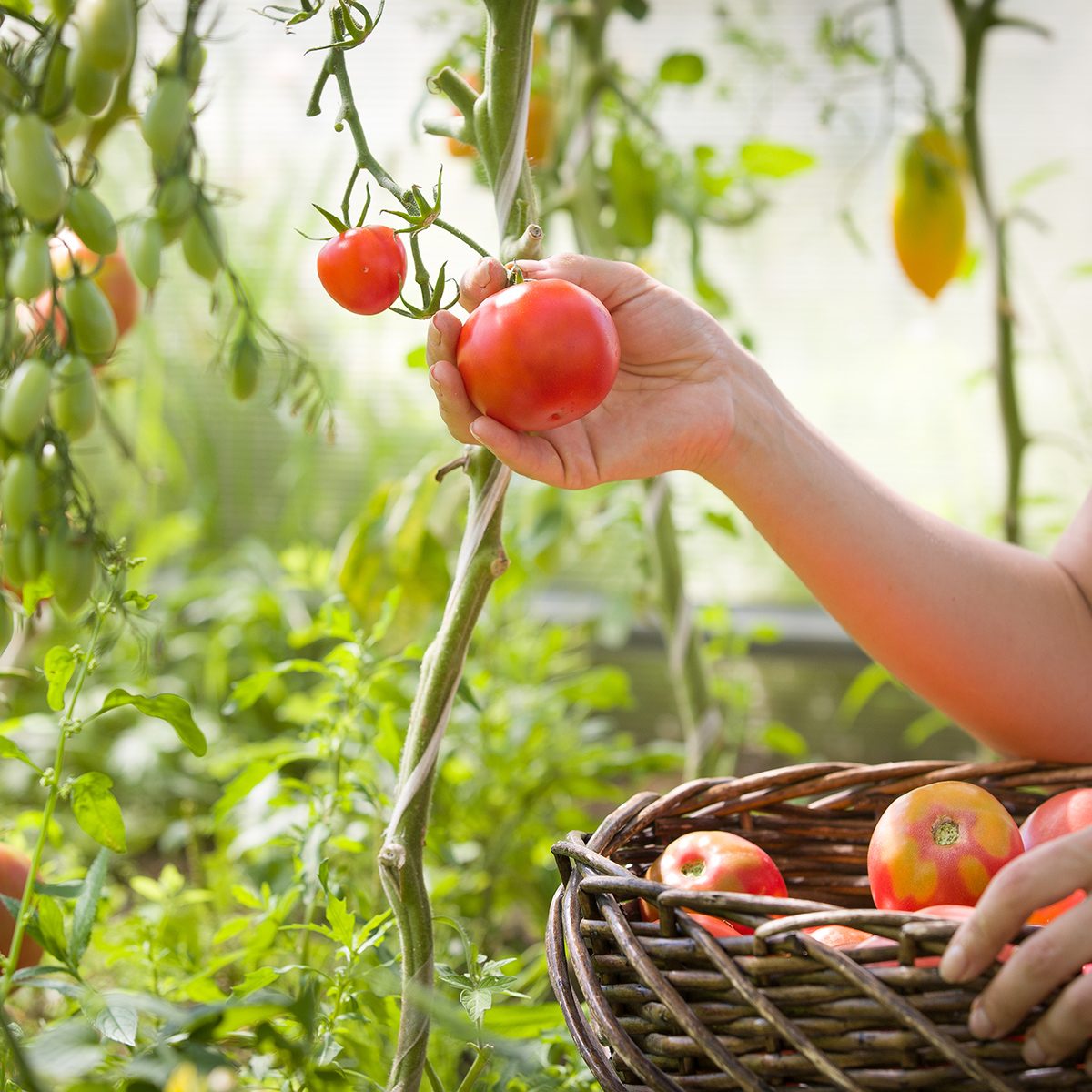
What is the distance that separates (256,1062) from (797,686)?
1298 millimetres

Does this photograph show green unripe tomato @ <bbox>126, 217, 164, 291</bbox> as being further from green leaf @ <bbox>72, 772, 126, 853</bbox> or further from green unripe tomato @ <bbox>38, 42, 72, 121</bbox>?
green leaf @ <bbox>72, 772, 126, 853</bbox>

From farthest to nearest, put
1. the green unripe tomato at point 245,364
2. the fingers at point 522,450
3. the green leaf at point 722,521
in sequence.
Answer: the green leaf at point 722,521, the green unripe tomato at point 245,364, the fingers at point 522,450

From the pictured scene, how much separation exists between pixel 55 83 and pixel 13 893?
445 mm

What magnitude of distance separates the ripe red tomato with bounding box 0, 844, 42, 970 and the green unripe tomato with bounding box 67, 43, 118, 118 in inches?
16.3

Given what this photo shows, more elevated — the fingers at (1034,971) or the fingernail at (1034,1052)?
the fingers at (1034,971)

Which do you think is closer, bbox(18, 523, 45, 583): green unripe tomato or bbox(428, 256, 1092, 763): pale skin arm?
bbox(18, 523, 45, 583): green unripe tomato

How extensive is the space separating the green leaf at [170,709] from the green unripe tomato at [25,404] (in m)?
0.15

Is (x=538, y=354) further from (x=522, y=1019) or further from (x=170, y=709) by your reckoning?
(x=522, y=1019)

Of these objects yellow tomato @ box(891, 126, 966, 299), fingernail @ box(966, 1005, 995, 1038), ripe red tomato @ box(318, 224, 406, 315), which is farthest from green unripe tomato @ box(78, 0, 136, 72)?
yellow tomato @ box(891, 126, 966, 299)

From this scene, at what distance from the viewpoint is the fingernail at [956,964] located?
382mm

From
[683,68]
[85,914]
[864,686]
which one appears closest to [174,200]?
[85,914]

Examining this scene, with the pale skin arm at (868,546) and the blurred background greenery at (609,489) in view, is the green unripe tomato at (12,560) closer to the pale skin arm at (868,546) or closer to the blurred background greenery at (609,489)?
the pale skin arm at (868,546)

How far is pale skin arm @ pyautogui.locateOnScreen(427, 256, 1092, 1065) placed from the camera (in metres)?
0.55

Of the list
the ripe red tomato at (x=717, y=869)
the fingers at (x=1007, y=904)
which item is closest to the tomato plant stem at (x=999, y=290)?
the ripe red tomato at (x=717, y=869)
